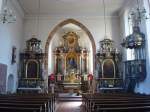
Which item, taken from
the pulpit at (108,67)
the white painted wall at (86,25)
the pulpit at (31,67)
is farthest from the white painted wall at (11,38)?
the pulpit at (108,67)

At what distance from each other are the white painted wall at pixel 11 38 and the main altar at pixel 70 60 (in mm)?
5709

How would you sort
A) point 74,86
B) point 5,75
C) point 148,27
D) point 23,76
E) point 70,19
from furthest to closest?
point 74,86 → point 70,19 → point 23,76 → point 5,75 → point 148,27

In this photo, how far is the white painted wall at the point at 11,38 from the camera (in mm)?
10648

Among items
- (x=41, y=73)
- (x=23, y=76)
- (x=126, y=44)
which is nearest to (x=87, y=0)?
(x=126, y=44)

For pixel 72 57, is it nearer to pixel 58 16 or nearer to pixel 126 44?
pixel 58 16

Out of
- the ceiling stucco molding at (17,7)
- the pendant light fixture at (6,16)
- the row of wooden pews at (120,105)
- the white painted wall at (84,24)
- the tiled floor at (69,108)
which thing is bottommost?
the tiled floor at (69,108)

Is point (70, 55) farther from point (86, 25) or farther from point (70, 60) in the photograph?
point (86, 25)

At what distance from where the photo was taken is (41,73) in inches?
563

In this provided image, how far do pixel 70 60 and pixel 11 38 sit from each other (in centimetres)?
853

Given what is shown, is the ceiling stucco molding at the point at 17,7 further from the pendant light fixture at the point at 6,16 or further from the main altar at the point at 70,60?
the main altar at the point at 70,60

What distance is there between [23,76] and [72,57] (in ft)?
22.2

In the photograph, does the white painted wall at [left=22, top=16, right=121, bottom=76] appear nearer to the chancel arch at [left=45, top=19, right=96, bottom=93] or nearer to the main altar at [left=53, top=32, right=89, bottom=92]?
the chancel arch at [left=45, top=19, right=96, bottom=93]

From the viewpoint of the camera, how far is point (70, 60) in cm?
1980

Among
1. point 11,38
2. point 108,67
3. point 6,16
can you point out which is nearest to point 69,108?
point 6,16
